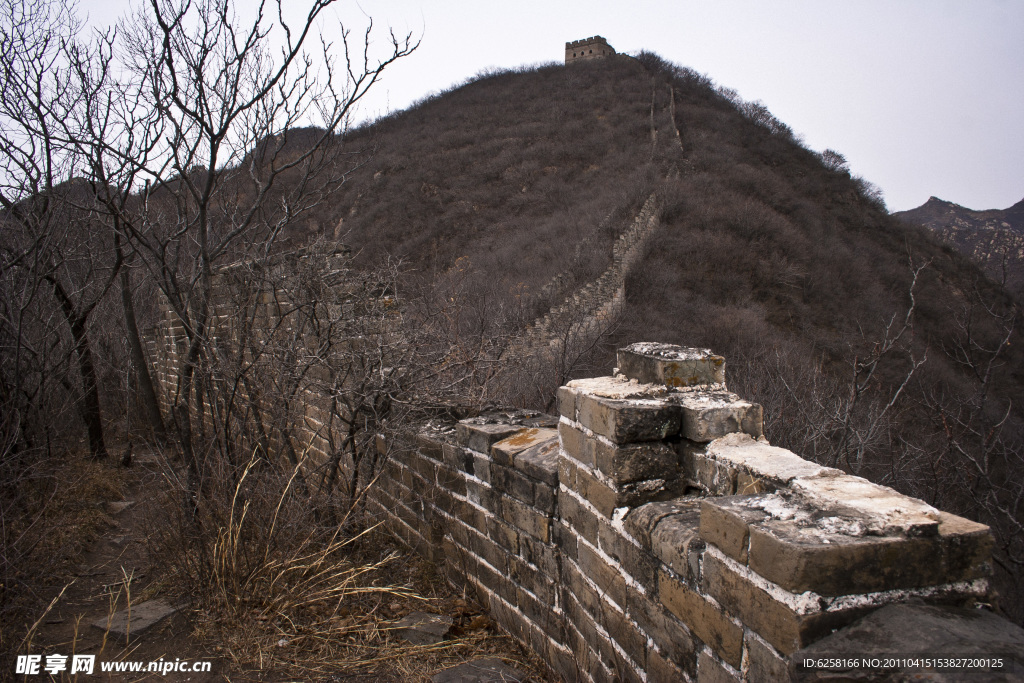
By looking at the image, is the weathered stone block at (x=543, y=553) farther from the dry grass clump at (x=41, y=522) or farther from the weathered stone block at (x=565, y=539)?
the dry grass clump at (x=41, y=522)

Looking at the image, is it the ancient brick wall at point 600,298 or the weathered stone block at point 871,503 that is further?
the ancient brick wall at point 600,298

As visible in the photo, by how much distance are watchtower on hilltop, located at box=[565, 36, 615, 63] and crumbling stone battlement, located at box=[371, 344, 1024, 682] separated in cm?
4522

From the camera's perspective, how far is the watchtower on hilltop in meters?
43.3

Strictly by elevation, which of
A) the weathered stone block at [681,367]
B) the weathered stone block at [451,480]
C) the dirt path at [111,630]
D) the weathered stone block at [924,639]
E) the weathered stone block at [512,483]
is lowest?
the dirt path at [111,630]

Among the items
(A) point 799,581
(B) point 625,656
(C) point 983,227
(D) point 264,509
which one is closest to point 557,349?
(D) point 264,509

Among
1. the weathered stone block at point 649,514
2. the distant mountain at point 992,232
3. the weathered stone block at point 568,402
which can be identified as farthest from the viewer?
the distant mountain at point 992,232

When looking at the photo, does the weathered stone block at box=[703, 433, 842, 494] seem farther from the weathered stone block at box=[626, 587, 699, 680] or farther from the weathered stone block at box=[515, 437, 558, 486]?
the weathered stone block at box=[515, 437, 558, 486]

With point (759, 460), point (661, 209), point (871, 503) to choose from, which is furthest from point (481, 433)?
point (661, 209)

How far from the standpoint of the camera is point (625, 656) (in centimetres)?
215

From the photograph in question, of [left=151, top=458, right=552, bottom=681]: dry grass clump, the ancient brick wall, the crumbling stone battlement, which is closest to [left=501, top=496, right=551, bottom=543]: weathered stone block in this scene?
the crumbling stone battlement

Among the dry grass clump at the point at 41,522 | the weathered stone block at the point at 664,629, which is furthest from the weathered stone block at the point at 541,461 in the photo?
the dry grass clump at the point at 41,522

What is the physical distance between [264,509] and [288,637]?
0.72m

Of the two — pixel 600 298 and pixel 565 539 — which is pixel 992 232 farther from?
pixel 565 539

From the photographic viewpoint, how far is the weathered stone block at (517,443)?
3096 mm
